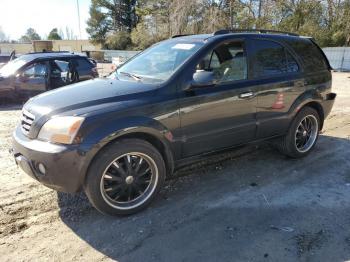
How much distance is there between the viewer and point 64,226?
3553 millimetres

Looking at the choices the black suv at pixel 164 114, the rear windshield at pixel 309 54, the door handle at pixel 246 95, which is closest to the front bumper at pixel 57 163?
the black suv at pixel 164 114

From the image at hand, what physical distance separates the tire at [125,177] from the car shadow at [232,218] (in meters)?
0.16

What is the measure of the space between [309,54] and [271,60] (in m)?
0.93

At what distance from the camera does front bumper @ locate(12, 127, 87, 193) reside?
3.25 metres

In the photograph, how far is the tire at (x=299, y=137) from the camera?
5258mm

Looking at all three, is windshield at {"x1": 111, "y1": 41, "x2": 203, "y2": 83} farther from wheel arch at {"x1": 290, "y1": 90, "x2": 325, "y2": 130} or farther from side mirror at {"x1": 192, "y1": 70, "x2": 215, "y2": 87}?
wheel arch at {"x1": 290, "y1": 90, "x2": 325, "y2": 130}

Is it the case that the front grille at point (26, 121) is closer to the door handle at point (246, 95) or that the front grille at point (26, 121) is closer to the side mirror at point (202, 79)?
the side mirror at point (202, 79)

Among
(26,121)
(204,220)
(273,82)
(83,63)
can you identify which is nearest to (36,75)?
(83,63)

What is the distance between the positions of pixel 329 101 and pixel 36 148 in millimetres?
4539

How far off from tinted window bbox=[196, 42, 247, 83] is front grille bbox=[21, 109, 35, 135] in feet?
6.69

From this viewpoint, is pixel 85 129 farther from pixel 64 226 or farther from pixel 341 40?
pixel 341 40

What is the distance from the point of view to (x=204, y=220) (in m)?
3.66

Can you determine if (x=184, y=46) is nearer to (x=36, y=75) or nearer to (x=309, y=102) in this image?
(x=309, y=102)

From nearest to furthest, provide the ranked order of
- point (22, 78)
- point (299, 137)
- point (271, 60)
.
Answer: point (271, 60), point (299, 137), point (22, 78)
